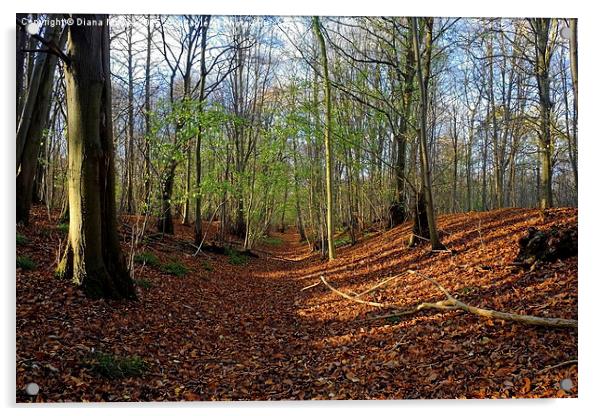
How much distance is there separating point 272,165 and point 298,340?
449 cm

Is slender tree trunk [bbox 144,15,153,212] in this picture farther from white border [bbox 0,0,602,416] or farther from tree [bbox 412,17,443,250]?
tree [bbox 412,17,443,250]

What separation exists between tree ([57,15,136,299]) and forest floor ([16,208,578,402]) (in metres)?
0.25

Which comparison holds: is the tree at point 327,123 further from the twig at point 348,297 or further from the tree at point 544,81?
the twig at point 348,297

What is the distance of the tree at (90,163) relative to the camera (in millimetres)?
4207

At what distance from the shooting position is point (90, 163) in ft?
14.1

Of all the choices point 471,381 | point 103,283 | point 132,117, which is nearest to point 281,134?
point 132,117

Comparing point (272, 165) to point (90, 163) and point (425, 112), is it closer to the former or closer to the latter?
point (425, 112)

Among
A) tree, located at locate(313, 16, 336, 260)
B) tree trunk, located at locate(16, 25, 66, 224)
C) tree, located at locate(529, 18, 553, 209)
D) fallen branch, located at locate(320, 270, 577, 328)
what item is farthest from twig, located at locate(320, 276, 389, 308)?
tree trunk, located at locate(16, 25, 66, 224)

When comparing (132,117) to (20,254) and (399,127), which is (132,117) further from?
(399,127)

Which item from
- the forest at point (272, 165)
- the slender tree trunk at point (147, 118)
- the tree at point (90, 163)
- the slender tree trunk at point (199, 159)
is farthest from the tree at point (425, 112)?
the tree at point (90, 163)

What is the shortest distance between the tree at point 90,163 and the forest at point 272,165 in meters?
0.02

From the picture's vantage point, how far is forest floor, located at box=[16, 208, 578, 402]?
3.19 m

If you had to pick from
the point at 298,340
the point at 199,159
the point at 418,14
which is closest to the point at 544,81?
the point at 418,14

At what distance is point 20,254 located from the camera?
436 centimetres
